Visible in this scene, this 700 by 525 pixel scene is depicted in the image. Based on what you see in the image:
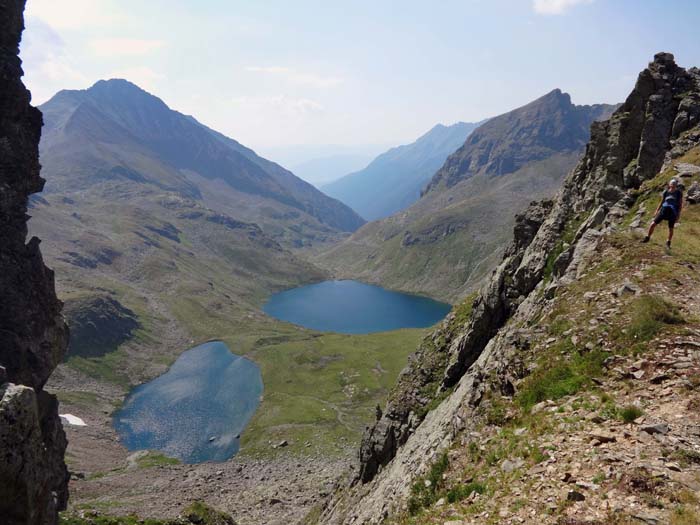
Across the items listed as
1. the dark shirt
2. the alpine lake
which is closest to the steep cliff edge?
the dark shirt

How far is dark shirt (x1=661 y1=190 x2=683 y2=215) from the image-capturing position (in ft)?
70.7

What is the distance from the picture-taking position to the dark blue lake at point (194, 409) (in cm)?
11669

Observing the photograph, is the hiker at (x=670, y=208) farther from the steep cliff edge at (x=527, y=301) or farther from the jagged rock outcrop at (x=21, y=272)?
the jagged rock outcrop at (x=21, y=272)

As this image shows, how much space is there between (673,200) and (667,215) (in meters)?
0.81

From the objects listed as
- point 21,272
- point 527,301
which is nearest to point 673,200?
point 527,301

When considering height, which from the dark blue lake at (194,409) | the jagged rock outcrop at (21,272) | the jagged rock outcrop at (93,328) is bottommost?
the dark blue lake at (194,409)

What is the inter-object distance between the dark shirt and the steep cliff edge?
265 centimetres

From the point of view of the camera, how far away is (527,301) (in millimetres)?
29578

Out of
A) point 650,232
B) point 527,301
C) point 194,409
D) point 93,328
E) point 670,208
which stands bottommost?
point 194,409

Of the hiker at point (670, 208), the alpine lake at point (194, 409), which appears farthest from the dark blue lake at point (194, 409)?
the hiker at point (670, 208)

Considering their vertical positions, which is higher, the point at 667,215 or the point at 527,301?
the point at 667,215

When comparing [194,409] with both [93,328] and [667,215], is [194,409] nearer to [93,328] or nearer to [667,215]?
[93,328]

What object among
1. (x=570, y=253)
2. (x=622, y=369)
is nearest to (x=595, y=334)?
→ (x=622, y=369)

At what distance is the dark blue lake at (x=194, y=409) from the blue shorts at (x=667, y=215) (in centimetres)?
11035
